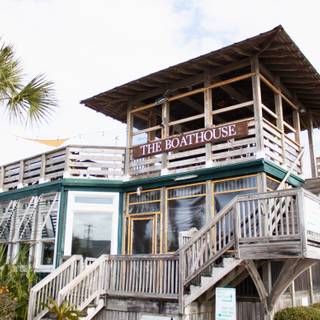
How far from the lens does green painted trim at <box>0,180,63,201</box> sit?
1398cm

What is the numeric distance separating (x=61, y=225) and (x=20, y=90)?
5.43m

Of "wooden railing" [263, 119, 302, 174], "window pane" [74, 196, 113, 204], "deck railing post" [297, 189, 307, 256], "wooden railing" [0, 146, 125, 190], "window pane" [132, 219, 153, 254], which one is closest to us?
"deck railing post" [297, 189, 307, 256]

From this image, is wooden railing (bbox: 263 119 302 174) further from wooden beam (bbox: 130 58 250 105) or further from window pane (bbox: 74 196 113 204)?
window pane (bbox: 74 196 113 204)

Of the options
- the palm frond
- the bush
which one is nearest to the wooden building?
the bush

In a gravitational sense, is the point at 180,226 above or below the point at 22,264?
above

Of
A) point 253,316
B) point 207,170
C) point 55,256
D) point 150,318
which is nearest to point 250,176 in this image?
point 207,170

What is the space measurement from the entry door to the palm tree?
17.0 feet

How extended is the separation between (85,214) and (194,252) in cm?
513

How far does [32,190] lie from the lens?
1501 centimetres

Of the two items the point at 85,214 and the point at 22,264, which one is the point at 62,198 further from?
the point at 22,264

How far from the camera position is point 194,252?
9500 millimetres

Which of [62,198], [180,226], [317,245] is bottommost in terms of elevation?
[317,245]

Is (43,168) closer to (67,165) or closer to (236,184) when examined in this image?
(67,165)

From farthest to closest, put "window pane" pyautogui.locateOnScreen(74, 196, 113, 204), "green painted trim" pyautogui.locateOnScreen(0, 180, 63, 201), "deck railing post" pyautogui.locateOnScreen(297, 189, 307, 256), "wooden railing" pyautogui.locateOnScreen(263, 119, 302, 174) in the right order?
"green painted trim" pyautogui.locateOnScreen(0, 180, 63, 201), "window pane" pyautogui.locateOnScreen(74, 196, 113, 204), "wooden railing" pyautogui.locateOnScreen(263, 119, 302, 174), "deck railing post" pyautogui.locateOnScreen(297, 189, 307, 256)
